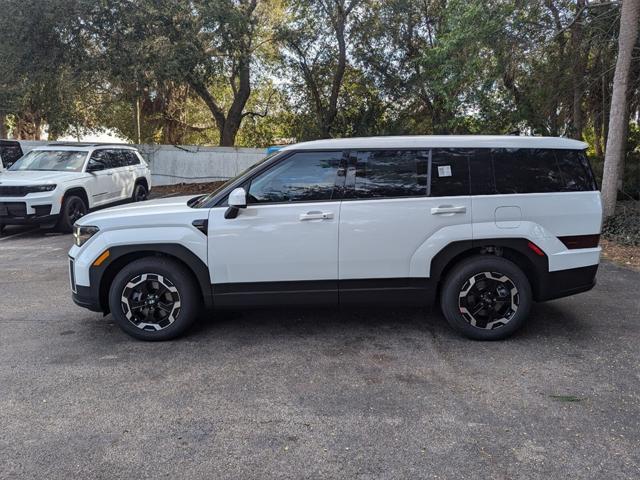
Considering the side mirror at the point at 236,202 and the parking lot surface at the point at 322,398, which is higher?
the side mirror at the point at 236,202

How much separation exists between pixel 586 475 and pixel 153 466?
2.35 m

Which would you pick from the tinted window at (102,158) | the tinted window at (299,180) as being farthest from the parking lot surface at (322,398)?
the tinted window at (102,158)

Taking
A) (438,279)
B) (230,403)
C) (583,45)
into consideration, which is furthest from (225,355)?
(583,45)

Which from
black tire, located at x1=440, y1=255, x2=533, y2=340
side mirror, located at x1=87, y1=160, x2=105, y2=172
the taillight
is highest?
side mirror, located at x1=87, y1=160, x2=105, y2=172

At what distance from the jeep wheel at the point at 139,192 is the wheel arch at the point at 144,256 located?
29.1 ft

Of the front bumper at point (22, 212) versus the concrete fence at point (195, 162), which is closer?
the front bumper at point (22, 212)

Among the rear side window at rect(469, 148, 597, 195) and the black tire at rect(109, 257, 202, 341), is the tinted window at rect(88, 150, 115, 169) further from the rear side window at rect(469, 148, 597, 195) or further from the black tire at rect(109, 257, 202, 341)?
the rear side window at rect(469, 148, 597, 195)

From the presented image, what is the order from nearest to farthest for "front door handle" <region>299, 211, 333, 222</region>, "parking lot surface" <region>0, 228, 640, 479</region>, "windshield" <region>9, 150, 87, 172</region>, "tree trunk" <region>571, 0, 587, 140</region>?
"parking lot surface" <region>0, 228, 640, 479</region> < "front door handle" <region>299, 211, 333, 222</region> < "windshield" <region>9, 150, 87, 172</region> < "tree trunk" <region>571, 0, 587, 140</region>

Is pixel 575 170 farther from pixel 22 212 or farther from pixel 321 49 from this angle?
pixel 321 49

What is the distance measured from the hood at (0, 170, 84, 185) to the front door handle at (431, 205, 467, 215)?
8494 millimetres

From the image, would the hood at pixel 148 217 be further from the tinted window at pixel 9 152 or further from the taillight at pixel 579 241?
the tinted window at pixel 9 152

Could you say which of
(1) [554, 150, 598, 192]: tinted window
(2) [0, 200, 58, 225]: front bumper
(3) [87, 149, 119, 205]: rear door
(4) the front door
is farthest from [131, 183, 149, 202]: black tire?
(1) [554, 150, 598, 192]: tinted window

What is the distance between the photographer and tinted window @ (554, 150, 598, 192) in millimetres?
4504

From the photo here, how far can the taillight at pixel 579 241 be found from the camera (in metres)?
4.47
